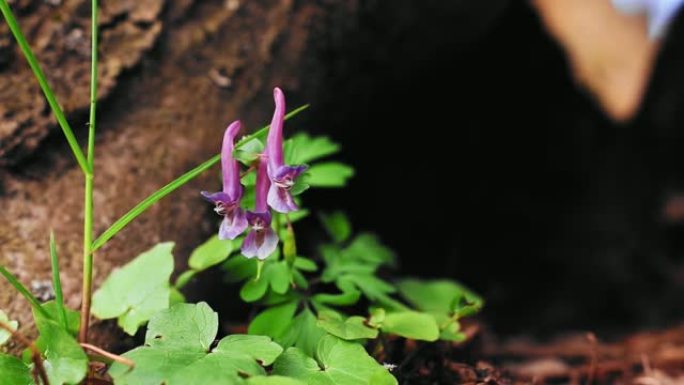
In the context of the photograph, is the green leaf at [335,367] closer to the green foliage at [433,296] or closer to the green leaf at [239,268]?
the green leaf at [239,268]

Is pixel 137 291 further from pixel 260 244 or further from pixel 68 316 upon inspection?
pixel 260 244

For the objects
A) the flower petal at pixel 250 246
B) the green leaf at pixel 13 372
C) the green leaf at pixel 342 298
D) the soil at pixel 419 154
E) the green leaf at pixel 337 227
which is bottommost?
the green leaf at pixel 13 372

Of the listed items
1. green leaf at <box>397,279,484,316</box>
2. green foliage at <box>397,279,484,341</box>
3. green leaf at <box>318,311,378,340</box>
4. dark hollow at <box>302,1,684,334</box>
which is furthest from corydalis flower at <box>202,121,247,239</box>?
dark hollow at <box>302,1,684,334</box>

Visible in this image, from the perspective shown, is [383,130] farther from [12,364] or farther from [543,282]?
[12,364]

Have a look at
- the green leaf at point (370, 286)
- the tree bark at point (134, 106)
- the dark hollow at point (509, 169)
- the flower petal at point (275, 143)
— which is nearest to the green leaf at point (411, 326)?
the green leaf at point (370, 286)

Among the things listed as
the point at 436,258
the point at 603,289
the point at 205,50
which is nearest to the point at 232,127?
the point at 205,50

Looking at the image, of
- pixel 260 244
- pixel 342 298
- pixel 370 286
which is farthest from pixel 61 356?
pixel 370 286
